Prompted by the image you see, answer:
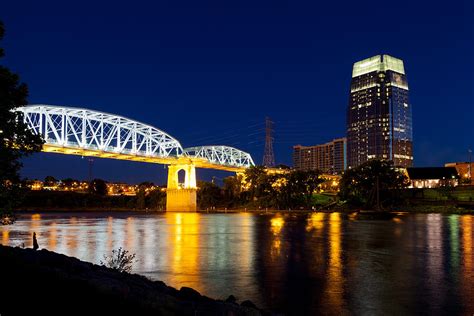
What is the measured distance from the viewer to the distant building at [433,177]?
144 m

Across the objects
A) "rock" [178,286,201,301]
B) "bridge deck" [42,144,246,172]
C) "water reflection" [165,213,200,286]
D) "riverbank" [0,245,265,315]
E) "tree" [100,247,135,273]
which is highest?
"bridge deck" [42,144,246,172]

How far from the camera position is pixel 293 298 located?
15.4m

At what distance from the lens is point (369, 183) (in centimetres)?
10194

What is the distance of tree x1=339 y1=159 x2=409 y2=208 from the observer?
9900 cm

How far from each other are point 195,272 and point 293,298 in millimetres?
6824

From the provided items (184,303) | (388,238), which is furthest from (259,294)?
(388,238)

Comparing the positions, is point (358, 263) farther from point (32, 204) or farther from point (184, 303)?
point (32, 204)

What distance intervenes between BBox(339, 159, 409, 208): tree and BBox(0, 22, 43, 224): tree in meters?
88.6

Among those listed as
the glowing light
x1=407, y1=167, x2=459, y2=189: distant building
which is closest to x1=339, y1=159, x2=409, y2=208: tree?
the glowing light

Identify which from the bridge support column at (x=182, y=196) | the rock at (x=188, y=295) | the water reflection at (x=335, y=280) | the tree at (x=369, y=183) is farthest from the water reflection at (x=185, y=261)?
the bridge support column at (x=182, y=196)

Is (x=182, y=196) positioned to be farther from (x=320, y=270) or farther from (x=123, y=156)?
(x=320, y=270)

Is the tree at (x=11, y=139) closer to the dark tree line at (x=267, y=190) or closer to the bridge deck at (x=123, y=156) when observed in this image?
the bridge deck at (x=123, y=156)

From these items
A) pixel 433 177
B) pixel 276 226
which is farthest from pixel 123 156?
pixel 433 177

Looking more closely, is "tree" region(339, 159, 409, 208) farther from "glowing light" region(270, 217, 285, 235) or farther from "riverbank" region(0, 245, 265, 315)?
"riverbank" region(0, 245, 265, 315)
